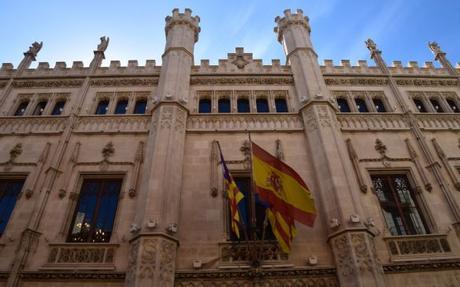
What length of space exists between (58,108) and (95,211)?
700cm

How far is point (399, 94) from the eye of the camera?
16.1 m

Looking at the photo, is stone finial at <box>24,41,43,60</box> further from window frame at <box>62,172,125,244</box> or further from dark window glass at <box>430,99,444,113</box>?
dark window glass at <box>430,99,444,113</box>

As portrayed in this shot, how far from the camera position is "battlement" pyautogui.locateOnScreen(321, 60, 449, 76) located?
17469mm

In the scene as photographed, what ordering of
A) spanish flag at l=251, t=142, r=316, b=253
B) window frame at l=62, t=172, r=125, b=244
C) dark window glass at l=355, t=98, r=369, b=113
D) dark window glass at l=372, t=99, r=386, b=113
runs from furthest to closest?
dark window glass at l=372, t=99, r=386, b=113
dark window glass at l=355, t=98, r=369, b=113
window frame at l=62, t=172, r=125, b=244
spanish flag at l=251, t=142, r=316, b=253

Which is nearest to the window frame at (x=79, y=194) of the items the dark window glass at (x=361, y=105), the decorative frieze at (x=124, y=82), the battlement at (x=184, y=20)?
the decorative frieze at (x=124, y=82)

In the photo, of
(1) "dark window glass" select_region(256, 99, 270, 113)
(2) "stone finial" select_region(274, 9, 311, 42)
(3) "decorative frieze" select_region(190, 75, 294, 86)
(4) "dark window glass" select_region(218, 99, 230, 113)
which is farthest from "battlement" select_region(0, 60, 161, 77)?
(2) "stone finial" select_region(274, 9, 311, 42)

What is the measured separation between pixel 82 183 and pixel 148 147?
10.1 feet

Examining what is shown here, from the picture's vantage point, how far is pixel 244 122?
14.5 meters

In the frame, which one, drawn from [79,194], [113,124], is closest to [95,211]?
[79,194]

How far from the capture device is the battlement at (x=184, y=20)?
744 inches

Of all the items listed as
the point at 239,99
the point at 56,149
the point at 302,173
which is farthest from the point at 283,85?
the point at 56,149

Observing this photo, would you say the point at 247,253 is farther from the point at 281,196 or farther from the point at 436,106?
the point at 436,106

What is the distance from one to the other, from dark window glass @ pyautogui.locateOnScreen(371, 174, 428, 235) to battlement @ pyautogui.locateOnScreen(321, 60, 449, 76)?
23.5 feet

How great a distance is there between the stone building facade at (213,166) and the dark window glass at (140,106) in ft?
0.40
